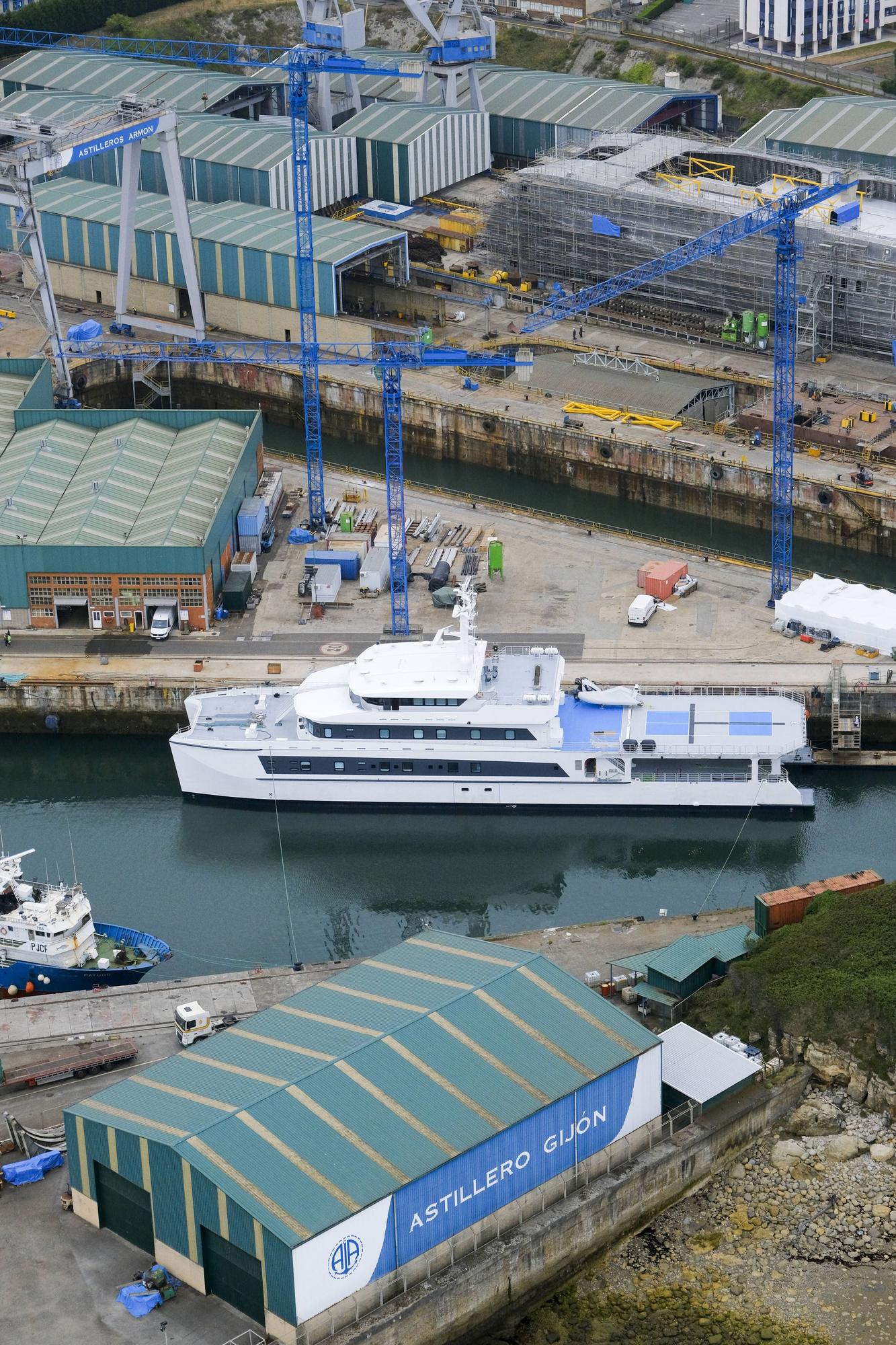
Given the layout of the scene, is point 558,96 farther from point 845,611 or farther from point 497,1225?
point 497,1225

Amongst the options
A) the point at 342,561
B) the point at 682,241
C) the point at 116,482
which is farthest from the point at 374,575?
the point at 682,241

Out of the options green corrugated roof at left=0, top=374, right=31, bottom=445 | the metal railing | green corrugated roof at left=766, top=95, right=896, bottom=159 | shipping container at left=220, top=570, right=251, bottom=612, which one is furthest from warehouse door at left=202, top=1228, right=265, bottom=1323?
green corrugated roof at left=766, top=95, right=896, bottom=159

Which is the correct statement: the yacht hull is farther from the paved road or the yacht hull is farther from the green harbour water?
the paved road

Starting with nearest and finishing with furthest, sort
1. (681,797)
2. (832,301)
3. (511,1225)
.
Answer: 1. (511,1225)
2. (681,797)
3. (832,301)

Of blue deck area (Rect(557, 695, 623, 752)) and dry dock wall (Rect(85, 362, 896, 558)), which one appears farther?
dry dock wall (Rect(85, 362, 896, 558))

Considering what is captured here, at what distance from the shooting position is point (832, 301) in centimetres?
11606

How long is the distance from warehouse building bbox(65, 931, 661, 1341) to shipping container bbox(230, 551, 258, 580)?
37141 millimetres

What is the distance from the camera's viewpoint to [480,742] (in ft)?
275

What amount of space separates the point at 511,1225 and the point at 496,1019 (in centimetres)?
544

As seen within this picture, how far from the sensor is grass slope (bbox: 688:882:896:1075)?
6462 centimetres

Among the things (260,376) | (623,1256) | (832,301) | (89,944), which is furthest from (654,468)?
(623,1256)

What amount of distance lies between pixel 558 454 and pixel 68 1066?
2134 inches

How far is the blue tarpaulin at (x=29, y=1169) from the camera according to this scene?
5941 centimetres

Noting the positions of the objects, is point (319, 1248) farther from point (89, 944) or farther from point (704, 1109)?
point (89, 944)
